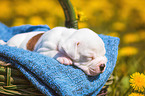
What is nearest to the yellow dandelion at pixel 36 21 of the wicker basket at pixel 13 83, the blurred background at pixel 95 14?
the blurred background at pixel 95 14

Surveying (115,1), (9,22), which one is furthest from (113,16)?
(9,22)

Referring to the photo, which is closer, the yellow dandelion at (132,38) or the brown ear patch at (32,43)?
the brown ear patch at (32,43)

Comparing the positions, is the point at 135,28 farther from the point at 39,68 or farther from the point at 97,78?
the point at 39,68

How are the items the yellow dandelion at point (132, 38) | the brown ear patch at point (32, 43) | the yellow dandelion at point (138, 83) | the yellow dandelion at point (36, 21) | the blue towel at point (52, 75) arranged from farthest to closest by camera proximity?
the yellow dandelion at point (36, 21) → the yellow dandelion at point (132, 38) → the brown ear patch at point (32, 43) → the yellow dandelion at point (138, 83) → the blue towel at point (52, 75)

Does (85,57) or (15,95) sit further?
(85,57)

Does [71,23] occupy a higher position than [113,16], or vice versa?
[113,16]

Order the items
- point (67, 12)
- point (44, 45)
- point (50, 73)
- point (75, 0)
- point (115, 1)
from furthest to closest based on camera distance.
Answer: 1. point (115, 1)
2. point (75, 0)
3. point (67, 12)
4. point (44, 45)
5. point (50, 73)

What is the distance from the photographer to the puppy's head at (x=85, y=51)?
4.74 ft

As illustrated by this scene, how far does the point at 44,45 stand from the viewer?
1.62 meters

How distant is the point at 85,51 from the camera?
1.47 metres

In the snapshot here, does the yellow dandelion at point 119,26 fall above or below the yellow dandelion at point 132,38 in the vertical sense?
above

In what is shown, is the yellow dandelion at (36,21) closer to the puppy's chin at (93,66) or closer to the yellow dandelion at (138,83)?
the puppy's chin at (93,66)

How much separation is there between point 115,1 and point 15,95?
378cm

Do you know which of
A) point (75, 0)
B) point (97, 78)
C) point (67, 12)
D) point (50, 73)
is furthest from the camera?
point (75, 0)
